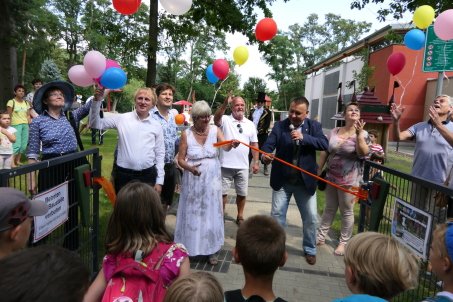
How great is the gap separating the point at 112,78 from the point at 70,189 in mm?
1705

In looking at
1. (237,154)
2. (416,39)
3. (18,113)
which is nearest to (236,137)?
(237,154)

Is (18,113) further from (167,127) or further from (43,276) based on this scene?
(43,276)

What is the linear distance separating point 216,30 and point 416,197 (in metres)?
8.69

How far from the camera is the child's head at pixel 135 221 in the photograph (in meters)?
2.14

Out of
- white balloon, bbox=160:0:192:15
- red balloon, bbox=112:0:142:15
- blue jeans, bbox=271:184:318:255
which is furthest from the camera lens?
white balloon, bbox=160:0:192:15

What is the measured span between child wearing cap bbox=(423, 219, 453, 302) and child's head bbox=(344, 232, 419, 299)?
129 mm

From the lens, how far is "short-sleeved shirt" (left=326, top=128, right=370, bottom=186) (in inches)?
189

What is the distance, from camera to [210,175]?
4.46 metres

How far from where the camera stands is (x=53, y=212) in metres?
2.90

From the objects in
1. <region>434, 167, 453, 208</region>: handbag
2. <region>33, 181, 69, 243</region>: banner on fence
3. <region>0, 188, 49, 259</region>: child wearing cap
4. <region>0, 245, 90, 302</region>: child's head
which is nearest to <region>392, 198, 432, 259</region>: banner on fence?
<region>434, 167, 453, 208</region>: handbag

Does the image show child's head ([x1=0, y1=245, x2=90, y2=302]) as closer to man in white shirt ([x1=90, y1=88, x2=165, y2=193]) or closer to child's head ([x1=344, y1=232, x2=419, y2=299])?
child's head ([x1=344, y1=232, x2=419, y2=299])

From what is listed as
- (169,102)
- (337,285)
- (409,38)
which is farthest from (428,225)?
(409,38)

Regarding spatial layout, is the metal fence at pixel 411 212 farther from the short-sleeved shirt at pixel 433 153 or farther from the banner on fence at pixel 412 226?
the short-sleeved shirt at pixel 433 153

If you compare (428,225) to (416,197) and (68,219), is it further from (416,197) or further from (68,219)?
(68,219)
